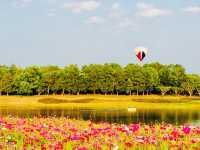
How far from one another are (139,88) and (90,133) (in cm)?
11150

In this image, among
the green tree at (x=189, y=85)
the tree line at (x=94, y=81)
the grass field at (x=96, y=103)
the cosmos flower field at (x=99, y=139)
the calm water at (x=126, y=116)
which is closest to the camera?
the cosmos flower field at (x=99, y=139)

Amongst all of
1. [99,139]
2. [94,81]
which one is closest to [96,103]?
[94,81]

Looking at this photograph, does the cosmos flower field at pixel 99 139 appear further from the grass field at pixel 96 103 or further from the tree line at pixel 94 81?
the tree line at pixel 94 81

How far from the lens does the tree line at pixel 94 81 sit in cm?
11838

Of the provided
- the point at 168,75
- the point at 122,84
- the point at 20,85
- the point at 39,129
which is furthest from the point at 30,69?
the point at 39,129

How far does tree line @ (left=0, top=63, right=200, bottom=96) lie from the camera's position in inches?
4660

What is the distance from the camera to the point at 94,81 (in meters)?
123

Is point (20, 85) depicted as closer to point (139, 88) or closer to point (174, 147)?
point (139, 88)

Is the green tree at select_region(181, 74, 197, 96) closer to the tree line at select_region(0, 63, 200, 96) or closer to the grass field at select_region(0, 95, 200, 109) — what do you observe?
the tree line at select_region(0, 63, 200, 96)

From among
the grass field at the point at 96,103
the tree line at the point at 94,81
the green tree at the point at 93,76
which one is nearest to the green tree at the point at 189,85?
the tree line at the point at 94,81

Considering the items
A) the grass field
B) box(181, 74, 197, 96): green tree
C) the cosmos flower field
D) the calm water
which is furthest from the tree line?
the cosmos flower field

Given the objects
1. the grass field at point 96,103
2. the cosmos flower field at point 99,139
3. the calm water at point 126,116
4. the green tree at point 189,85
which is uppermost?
the cosmos flower field at point 99,139

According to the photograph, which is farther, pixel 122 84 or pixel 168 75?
pixel 168 75

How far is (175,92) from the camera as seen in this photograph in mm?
128125
